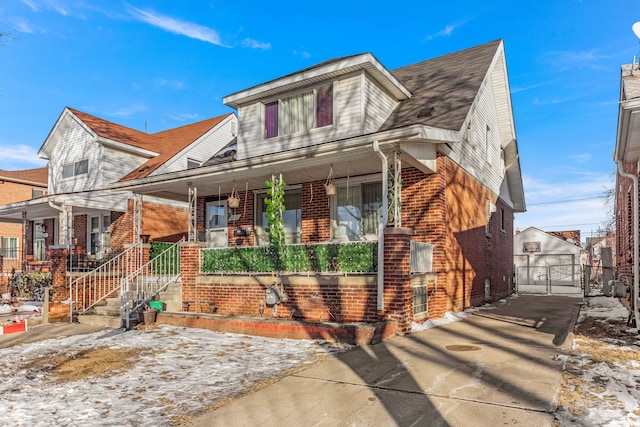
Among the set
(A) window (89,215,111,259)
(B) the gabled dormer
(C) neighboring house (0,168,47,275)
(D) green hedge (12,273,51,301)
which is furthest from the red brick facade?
(C) neighboring house (0,168,47,275)

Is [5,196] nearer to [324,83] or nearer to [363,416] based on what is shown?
[324,83]

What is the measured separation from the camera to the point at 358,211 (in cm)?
1174

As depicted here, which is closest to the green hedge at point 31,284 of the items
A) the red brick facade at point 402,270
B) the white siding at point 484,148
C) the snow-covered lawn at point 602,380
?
the red brick facade at point 402,270

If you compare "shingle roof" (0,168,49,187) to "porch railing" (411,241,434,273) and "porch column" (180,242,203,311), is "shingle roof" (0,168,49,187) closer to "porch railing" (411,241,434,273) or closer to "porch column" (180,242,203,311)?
"porch column" (180,242,203,311)

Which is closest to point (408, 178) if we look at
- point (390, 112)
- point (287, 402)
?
point (390, 112)

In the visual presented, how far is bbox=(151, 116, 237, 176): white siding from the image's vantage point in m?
19.6

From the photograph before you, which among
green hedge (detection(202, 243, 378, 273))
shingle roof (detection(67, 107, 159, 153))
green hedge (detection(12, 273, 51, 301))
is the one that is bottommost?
green hedge (detection(12, 273, 51, 301))

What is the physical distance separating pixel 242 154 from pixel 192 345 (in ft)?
23.1

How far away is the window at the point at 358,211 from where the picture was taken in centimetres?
1149

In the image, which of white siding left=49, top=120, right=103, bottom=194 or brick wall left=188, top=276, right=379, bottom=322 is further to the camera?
white siding left=49, top=120, right=103, bottom=194

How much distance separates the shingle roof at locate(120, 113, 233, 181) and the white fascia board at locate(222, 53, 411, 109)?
7.21 m

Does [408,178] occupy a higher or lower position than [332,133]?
lower

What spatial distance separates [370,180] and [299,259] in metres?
3.30

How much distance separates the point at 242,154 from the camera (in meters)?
13.6
